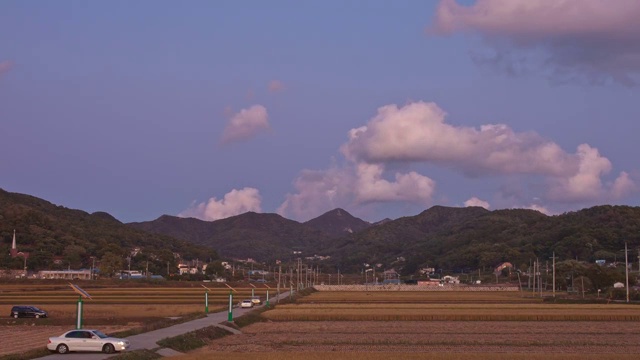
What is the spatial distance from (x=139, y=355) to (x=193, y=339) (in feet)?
32.0

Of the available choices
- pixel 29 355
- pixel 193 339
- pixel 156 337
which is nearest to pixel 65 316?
pixel 156 337

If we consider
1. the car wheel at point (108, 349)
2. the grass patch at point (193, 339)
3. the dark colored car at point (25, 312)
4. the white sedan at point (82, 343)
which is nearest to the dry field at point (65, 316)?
the dark colored car at point (25, 312)

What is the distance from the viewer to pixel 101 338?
40906 mm

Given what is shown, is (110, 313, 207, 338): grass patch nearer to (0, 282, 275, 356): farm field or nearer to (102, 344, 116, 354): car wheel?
(0, 282, 275, 356): farm field

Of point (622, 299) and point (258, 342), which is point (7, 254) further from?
point (258, 342)

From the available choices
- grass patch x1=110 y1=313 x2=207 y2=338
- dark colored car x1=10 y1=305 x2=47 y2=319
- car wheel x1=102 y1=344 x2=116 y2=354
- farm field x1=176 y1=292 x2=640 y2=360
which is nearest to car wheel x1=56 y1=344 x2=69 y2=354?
car wheel x1=102 y1=344 x2=116 y2=354

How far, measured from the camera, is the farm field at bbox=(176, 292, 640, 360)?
135 feet

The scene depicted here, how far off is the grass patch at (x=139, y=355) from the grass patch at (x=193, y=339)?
12.7 feet

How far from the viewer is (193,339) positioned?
48.1m

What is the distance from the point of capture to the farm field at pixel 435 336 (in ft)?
135

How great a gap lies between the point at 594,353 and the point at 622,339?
33.2 feet

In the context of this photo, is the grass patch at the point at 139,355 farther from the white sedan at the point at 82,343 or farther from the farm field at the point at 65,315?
the farm field at the point at 65,315

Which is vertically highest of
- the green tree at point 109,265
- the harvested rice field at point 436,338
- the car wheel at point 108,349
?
the green tree at point 109,265

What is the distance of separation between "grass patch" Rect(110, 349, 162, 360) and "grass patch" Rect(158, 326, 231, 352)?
3.86m
